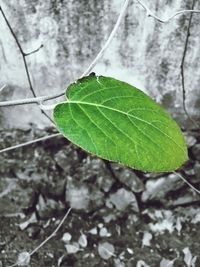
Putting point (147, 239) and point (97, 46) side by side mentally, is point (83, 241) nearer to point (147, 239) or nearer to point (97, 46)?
point (147, 239)

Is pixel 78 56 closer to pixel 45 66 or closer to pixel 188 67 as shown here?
pixel 45 66

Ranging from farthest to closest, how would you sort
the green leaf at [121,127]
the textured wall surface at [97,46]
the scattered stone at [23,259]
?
the scattered stone at [23,259] < the textured wall surface at [97,46] < the green leaf at [121,127]

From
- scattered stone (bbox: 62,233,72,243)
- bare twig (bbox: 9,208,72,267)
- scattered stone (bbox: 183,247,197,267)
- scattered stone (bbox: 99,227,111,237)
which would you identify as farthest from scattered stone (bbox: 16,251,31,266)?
scattered stone (bbox: 183,247,197,267)

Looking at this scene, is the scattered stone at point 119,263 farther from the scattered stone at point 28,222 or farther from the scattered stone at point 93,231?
the scattered stone at point 28,222

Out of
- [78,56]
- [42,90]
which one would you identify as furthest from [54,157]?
[78,56]

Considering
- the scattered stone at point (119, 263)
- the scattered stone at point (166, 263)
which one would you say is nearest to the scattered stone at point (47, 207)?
the scattered stone at point (119, 263)

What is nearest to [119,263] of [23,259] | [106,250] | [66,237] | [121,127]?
[106,250]

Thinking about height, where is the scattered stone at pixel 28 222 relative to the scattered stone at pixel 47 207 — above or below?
below
